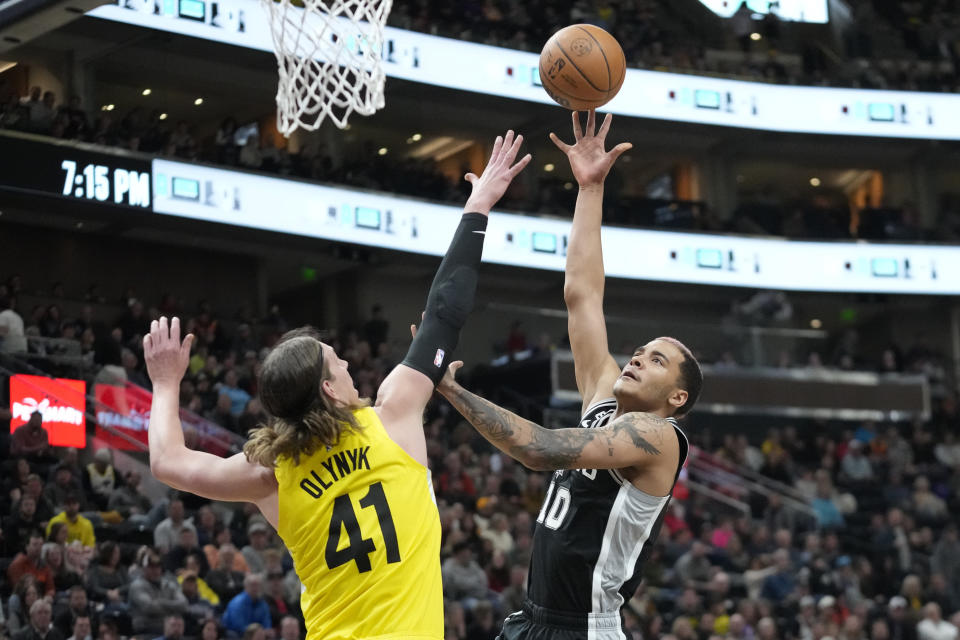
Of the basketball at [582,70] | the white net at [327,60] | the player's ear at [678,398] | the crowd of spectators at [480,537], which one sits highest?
the white net at [327,60]

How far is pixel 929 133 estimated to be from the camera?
84.1 ft

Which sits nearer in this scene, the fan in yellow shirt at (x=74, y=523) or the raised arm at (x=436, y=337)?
the raised arm at (x=436, y=337)

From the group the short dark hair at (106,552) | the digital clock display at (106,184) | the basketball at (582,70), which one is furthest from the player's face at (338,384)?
the digital clock display at (106,184)

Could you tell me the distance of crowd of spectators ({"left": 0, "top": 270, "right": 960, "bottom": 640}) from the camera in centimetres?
1123

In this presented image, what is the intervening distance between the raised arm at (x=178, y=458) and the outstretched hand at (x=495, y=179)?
3.26 ft

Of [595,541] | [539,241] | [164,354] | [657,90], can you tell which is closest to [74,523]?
[595,541]

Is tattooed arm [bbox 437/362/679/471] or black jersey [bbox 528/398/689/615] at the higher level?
tattooed arm [bbox 437/362/679/471]

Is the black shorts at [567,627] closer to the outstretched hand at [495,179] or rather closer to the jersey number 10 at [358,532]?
the jersey number 10 at [358,532]

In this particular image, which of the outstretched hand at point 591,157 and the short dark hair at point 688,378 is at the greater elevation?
the outstretched hand at point 591,157

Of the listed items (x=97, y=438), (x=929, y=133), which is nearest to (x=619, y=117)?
(x=929, y=133)

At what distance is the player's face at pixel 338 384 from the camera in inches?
155

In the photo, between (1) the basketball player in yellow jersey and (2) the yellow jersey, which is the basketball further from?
(2) the yellow jersey

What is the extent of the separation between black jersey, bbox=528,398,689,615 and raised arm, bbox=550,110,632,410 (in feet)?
2.01

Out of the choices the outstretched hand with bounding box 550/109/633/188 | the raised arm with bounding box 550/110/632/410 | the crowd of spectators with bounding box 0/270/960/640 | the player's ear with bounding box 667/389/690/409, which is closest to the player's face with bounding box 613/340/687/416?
the player's ear with bounding box 667/389/690/409
